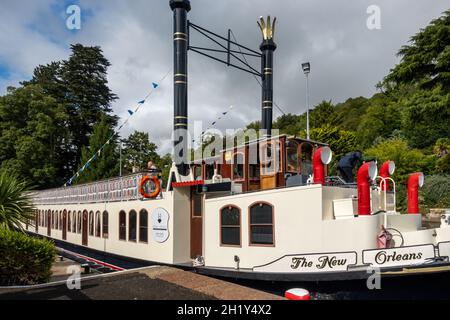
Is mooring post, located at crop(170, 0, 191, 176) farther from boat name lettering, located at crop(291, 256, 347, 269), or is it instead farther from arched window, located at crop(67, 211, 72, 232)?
arched window, located at crop(67, 211, 72, 232)

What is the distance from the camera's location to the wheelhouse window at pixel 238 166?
10.2 meters

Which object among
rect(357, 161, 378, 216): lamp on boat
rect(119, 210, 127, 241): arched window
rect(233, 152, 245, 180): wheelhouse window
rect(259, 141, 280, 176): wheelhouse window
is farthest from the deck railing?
rect(357, 161, 378, 216): lamp on boat

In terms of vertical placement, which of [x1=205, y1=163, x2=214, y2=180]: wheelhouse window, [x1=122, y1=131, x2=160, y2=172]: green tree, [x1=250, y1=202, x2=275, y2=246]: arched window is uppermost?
[x1=122, y1=131, x2=160, y2=172]: green tree

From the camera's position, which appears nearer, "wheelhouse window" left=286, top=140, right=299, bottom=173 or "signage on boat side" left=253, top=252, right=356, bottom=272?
"signage on boat side" left=253, top=252, right=356, bottom=272

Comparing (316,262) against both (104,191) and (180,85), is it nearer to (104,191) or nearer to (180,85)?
(180,85)

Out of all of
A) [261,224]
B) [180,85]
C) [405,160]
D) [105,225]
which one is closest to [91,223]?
[105,225]

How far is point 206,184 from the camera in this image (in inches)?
390

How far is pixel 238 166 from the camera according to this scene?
1035 cm

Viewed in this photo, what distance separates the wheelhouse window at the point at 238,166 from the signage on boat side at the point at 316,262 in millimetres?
3190

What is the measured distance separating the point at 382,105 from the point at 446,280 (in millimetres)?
46078

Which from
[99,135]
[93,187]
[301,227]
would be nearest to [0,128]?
[99,135]

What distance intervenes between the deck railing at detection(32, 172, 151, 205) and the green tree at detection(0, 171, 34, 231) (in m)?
1.97

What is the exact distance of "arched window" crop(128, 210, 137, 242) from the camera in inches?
481
